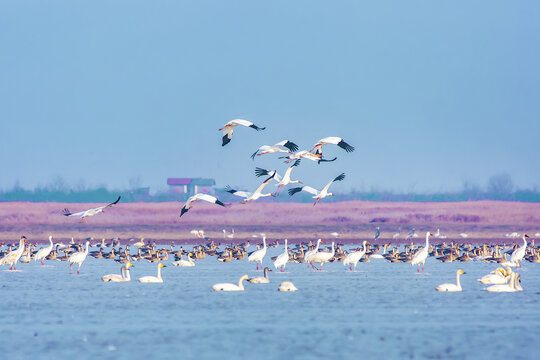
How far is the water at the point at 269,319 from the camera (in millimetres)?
21266

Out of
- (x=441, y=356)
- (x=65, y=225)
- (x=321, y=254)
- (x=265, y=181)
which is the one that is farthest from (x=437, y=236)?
(x=441, y=356)

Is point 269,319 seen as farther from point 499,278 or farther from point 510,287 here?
point 499,278

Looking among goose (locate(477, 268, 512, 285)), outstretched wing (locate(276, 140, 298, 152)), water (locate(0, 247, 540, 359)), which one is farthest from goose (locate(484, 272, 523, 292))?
outstretched wing (locate(276, 140, 298, 152))

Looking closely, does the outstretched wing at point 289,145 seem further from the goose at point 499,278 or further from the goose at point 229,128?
the goose at point 499,278

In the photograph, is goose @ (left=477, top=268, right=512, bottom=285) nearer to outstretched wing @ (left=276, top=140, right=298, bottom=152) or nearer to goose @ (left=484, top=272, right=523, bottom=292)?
goose @ (left=484, top=272, right=523, bottom=292)

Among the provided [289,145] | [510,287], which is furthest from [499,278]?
[289,145]

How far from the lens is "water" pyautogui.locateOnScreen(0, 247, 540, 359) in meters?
21.3

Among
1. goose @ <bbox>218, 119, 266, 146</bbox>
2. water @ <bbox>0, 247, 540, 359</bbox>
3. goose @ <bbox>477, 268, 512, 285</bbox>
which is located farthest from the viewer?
goose @ <bbox>477, 268, 512, 285</bbox>

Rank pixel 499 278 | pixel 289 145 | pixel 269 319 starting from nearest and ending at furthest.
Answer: pixel 269 319, pixel 289 145, pixel 499 278

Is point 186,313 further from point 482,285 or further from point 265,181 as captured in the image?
point 482,285

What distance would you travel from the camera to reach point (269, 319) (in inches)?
1025

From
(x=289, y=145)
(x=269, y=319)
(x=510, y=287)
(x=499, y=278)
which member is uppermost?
(x=289, y=145)

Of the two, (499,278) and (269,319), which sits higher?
(499,278)

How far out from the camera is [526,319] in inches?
1019
